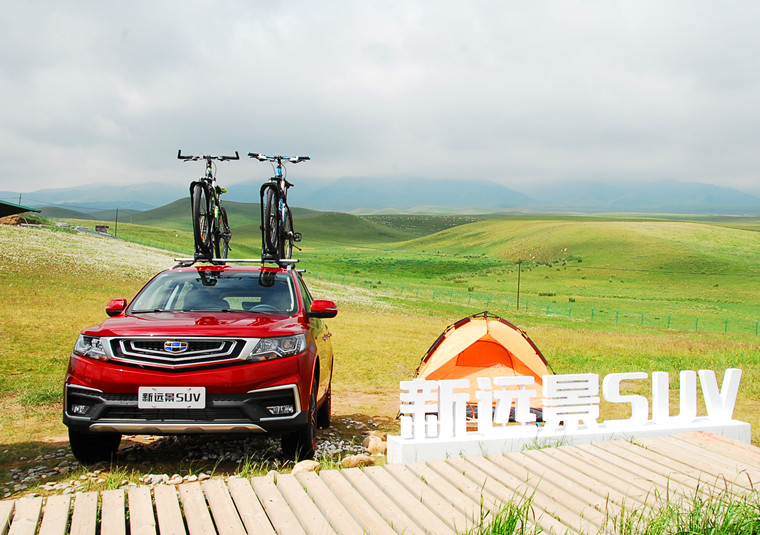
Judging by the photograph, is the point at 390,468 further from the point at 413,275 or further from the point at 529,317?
the point at 413,275

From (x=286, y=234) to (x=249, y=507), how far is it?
10489 mm

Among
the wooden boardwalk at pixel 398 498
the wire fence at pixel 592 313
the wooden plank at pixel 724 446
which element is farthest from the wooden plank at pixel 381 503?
the wire fence at pixel 592 313

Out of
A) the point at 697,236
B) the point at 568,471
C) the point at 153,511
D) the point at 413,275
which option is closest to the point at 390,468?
the point at 568,471

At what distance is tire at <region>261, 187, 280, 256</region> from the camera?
1359cm

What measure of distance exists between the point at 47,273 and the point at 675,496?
32.0 meters

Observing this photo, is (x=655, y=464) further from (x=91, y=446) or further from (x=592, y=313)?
(x=592, y=313)

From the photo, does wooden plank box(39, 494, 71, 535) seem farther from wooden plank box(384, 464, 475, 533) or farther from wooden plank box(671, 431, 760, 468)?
wooden plank box(671, 431, 760, 468)

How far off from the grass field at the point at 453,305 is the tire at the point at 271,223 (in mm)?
3157

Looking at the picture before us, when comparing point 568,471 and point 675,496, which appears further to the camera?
point 568,471

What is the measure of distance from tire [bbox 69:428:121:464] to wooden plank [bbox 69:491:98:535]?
5.72 ft

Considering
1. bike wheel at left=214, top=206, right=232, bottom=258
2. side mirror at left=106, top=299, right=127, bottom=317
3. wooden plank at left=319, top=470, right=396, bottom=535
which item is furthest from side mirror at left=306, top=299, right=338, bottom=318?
bike wheel at left=214, top=206, right=232, bottom=258

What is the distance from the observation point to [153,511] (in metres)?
4.25

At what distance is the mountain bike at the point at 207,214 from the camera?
1284cm

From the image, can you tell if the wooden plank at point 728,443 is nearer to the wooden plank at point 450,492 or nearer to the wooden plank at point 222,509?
the wooden plank at point 450,492
